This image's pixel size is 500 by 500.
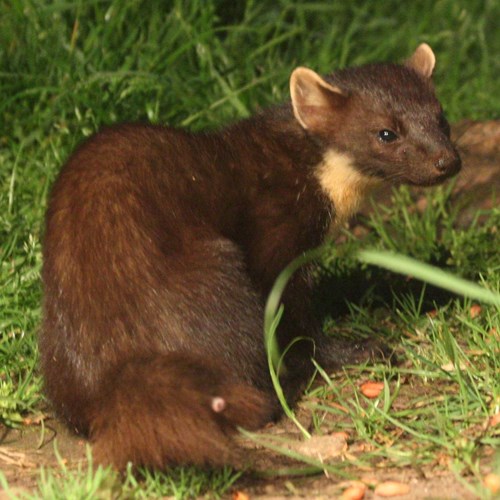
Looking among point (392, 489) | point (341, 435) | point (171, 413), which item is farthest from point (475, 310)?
point (171, 413)

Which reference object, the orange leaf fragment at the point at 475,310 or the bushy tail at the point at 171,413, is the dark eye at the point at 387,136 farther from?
the bushy tail at the point at 171,413

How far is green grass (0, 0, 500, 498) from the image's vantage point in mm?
4996

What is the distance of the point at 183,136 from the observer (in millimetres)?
5367

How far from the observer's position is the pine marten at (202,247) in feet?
14.6

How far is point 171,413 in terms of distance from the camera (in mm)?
4289

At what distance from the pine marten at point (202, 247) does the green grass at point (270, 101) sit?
9.7 inches

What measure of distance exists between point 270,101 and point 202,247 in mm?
2929

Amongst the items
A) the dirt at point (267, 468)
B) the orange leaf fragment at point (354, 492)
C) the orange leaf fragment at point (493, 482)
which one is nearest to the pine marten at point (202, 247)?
the dirt at point (267, 468)

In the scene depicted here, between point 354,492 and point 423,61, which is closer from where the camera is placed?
point 354,492

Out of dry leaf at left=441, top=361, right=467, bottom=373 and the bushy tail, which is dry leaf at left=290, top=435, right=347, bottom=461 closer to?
the bushy tail

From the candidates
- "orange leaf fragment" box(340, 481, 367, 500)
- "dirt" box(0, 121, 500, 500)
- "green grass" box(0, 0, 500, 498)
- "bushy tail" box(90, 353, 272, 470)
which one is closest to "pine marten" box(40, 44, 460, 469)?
"bushy tail" box(90, 353, 272, 470)

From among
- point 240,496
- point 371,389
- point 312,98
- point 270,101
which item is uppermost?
point 312,98

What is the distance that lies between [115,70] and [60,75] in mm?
325

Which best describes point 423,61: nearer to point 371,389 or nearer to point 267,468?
point 371,389
